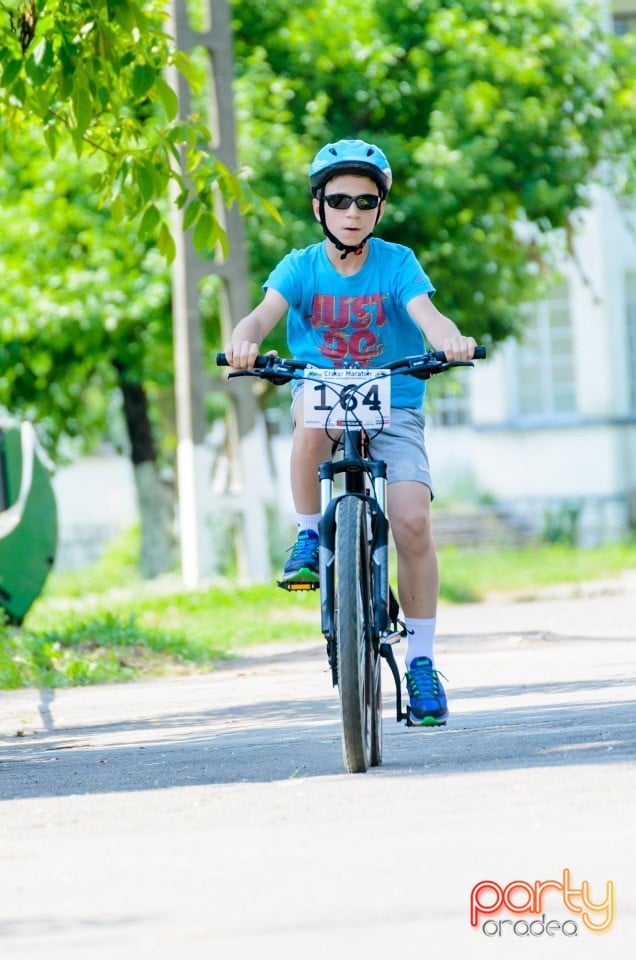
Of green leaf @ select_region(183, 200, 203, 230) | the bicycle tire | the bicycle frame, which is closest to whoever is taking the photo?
the bicycle tire

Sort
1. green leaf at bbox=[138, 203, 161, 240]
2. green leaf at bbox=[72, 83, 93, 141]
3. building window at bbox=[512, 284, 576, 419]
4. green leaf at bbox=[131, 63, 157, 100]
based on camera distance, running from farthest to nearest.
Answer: building window at bbox=[512, 284, 576, 419] → green leaf at bbox=[138, 203, 161, 240] → green leaf at bbox=[131, 63, 157, 100] → green leaf at bbox=[72, 83, 93, 141]

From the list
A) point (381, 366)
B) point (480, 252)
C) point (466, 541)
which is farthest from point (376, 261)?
point (466, 541)

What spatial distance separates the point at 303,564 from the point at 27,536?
25.3 feet

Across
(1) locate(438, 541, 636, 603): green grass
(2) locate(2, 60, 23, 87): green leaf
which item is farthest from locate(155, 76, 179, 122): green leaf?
(1) locate(438, 541, 636, 603): green grass

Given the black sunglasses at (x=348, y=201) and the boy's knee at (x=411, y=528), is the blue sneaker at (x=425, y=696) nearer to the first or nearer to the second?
the boy's knee at (x=411, y=528)

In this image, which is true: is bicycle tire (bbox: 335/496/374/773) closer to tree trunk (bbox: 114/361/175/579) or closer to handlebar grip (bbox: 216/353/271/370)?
handlebar grip (bbox: 216/353/271/370)

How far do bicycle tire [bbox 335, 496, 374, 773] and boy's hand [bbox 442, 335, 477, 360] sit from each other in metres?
0.51

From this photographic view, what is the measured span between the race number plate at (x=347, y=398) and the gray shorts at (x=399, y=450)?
0.17m

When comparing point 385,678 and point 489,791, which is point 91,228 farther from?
point 489,791

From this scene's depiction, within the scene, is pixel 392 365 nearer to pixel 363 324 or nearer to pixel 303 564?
pixel 363 324

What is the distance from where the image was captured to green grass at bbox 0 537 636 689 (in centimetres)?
1050

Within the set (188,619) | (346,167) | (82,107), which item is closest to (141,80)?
(82,107)

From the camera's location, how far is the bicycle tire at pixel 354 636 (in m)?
5.18

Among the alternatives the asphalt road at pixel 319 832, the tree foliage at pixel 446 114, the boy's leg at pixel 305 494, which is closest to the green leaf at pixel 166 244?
the asphalt road at pixel 319 832
